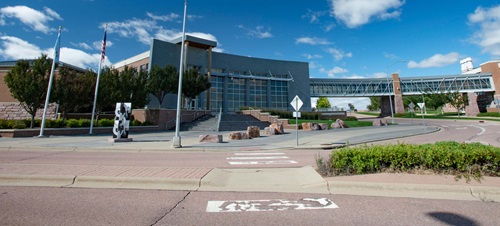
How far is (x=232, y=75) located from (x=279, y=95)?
40.0 ft

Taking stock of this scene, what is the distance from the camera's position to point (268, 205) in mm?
4402

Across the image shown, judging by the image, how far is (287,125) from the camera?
99.8 feet

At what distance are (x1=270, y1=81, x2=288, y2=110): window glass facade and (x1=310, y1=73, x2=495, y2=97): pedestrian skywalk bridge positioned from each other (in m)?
12.7

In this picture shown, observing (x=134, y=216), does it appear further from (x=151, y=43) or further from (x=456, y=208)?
(x=151, y=43)

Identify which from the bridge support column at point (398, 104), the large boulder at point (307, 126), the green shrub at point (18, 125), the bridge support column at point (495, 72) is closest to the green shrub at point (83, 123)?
the green shrub at point (18, 125)

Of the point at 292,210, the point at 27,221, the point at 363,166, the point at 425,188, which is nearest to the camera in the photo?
the point at 27,221

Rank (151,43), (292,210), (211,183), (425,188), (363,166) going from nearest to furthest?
(292,210) → (425,188) → (211,183) → (363,166) → (151,43)

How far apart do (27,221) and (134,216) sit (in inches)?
61.7

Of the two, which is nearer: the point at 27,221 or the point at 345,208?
the point at 27,221

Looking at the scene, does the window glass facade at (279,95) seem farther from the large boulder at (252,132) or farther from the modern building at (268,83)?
the large boulder at (252,132)

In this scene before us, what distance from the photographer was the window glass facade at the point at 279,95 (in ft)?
167

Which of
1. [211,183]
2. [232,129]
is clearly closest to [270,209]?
[211,183]

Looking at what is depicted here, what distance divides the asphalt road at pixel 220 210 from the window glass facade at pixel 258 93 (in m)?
43.7

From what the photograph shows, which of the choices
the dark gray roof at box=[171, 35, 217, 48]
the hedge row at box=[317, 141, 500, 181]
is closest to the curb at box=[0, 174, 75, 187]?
the hedge row at box=[317, 141, 500, 181]
